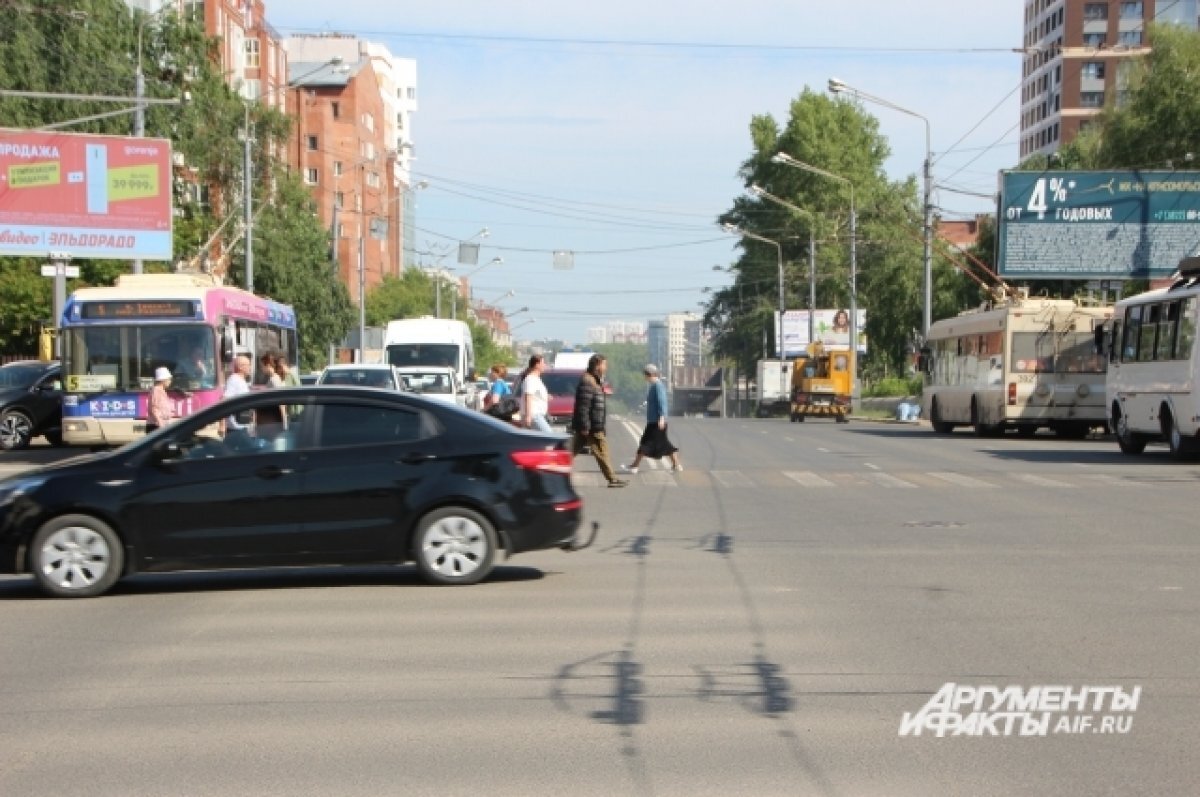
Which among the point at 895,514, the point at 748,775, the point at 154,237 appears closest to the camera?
the point at 748,775

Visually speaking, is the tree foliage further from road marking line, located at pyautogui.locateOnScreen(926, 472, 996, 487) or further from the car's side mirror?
the car's side mirror

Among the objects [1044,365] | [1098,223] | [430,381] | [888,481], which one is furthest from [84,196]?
[1098,223]

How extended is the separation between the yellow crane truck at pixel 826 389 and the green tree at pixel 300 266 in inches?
753

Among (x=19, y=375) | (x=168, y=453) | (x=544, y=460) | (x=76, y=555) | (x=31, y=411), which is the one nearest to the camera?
(x=76, y=555)

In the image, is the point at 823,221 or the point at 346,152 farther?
the point at 346,152

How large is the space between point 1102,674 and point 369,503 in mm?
5456

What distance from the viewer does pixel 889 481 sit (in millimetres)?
22641

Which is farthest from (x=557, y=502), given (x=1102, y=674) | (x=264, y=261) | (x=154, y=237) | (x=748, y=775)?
(x=264, y=261)

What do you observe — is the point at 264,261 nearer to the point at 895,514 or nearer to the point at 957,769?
the point at 895,514

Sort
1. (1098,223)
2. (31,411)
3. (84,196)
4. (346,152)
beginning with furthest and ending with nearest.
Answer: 1. (346,152)
2. (1098,223)
3. (84,196)
4. (31,411)

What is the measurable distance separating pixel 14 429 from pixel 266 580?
2019 cm

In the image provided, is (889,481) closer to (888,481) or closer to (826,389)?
(888,481)

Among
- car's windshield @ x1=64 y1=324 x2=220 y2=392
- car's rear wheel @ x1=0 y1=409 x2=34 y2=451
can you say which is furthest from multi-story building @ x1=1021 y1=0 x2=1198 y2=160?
car's windshield @ x1=64 y1=324 x2=220 y2=392

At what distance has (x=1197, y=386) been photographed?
25.8 m
